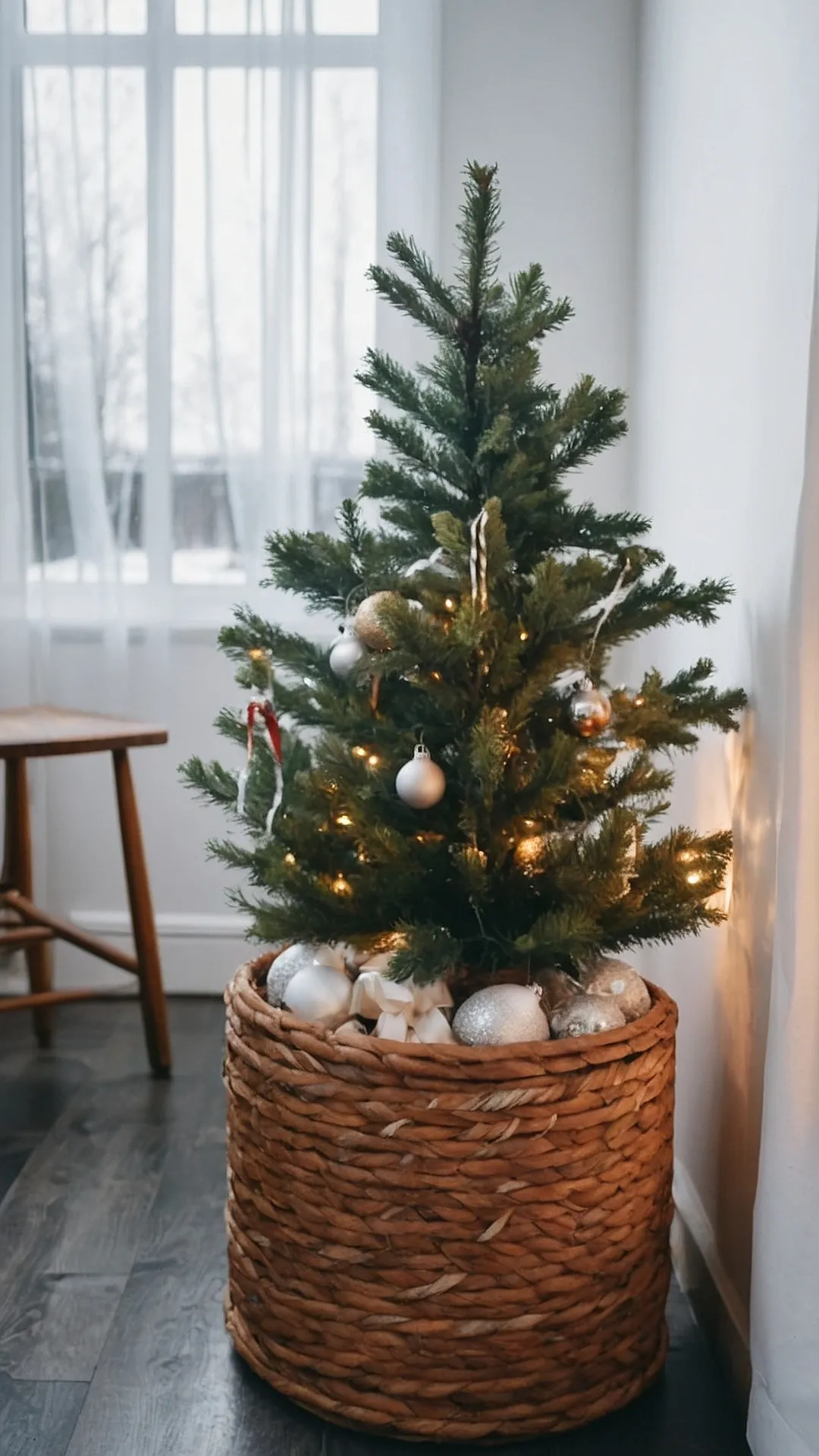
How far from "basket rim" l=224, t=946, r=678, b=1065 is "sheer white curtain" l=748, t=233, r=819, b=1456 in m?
0.16

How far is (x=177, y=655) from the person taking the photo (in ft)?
8.63

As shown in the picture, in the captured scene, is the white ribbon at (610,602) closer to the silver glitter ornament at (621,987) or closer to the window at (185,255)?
the silver glitter ornament at (621,987)

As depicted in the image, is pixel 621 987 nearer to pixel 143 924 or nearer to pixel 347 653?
pixel 347 653

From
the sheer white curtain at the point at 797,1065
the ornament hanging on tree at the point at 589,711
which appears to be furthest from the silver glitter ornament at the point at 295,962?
the sheer white curtain at the point at 797,1065

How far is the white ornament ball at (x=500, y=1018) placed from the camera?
A: 1.21 m

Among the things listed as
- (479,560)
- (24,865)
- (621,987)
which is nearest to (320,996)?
(621,987)

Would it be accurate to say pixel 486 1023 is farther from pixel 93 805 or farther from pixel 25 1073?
pixel 93 805

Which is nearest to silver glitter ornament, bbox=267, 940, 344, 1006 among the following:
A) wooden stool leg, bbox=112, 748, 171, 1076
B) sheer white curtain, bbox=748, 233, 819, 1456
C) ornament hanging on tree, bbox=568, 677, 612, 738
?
ornament hanging on tree, bbox=568, 677, 612, 738

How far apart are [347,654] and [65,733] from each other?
0.86 m

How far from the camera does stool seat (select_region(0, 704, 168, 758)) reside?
6.51ft

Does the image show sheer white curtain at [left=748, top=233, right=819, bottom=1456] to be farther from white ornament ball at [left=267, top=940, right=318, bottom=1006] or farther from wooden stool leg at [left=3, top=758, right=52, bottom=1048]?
wooden stool leg at [left=3, top=758, right=52, bottom=1048]

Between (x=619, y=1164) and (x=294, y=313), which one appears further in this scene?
(x=294, y=313)

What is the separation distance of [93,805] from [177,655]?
1.13 feet

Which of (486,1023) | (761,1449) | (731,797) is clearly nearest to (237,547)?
(731,797)
